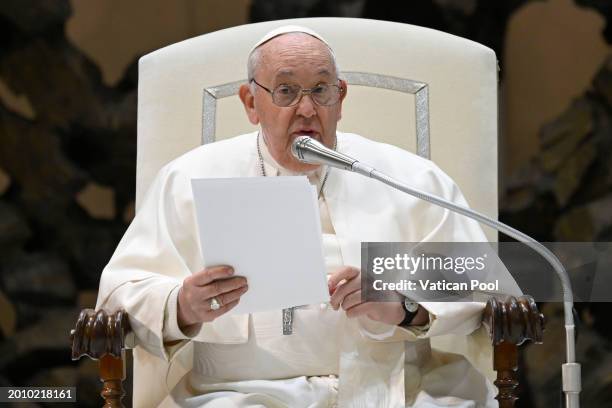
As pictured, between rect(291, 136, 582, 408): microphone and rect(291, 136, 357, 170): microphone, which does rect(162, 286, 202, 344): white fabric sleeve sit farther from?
rect(291, 136, 582, 408): microphone

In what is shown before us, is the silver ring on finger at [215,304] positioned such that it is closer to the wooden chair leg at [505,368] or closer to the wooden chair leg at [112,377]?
the wooden chair leg at [112,377]

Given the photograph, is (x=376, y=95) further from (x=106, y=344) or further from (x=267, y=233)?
(x=106, y=344)

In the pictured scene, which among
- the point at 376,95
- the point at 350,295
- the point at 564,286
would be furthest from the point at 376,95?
the point at 564,286

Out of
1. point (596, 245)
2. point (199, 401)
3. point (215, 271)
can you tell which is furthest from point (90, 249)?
point (596, 245)

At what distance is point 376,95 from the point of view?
428cm

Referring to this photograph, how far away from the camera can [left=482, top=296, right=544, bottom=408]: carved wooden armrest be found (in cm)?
321

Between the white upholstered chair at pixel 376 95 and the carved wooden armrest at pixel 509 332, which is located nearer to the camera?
the carved wooden armrest at pixel 509 332

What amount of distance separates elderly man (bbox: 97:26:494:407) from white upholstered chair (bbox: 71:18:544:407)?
237 millimetres

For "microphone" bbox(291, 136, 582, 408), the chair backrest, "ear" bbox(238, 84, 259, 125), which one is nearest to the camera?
"microphone" bbox(291, 136, 582, 408)

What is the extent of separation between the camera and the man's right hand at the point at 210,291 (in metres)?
3.06

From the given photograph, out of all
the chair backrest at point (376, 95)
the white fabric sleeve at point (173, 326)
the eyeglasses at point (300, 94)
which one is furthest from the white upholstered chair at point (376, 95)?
the white fabric sleeve at point (173, 326)

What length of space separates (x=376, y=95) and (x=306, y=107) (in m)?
0.70

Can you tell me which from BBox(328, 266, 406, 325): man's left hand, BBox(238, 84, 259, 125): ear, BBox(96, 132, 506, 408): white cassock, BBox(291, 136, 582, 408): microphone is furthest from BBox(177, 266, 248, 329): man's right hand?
BBox(238, 84, 259, 125): ear

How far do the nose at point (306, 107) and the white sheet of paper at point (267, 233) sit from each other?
25.1 inches
